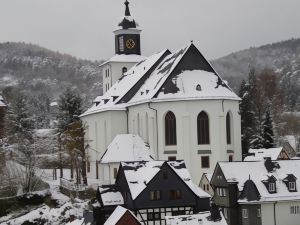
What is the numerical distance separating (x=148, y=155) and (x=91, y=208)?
401 inches

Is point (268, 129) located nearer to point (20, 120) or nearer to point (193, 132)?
point (193, 132)

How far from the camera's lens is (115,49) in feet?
287

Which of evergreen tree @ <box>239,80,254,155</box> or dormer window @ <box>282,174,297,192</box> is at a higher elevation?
evergreen tree @ <box>239,80,254,155</box>

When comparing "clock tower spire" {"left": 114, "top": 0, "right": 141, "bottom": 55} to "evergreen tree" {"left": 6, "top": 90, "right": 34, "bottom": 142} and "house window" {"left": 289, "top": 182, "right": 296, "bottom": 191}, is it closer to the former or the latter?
"evergreen tree" {"left": 6, "top": 90, "right": 34, "bottom": 142}

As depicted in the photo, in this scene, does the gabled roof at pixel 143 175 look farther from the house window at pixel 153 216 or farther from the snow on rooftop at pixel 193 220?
the snow on rooftop at pixel 193 220

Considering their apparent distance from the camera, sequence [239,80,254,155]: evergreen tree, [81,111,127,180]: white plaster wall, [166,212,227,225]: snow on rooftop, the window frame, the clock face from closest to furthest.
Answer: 1. [166,212,227,225]: snow on rooftop
2. the window frame
3. [81,111,127,180]: white plaster wall
4. the clock face
5. [239,80,254,155]: evergreen tree

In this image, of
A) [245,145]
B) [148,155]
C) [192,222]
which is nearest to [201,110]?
[148,155]

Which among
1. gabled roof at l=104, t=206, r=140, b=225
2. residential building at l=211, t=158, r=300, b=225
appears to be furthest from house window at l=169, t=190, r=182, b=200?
gabled roof at l=104, t=206, r=140, b=225

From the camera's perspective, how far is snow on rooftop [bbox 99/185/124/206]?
51688mm

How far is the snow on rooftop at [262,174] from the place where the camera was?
50031mm

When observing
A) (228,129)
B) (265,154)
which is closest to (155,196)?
(228,129)

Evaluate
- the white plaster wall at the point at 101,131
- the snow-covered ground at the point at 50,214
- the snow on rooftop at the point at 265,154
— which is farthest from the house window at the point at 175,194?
the snow on rooftop at the point at 265,154

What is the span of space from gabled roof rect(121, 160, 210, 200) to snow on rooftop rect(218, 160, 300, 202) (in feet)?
9.89

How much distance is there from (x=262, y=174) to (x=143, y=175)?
1020 centimetres
